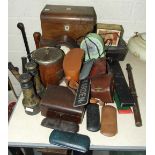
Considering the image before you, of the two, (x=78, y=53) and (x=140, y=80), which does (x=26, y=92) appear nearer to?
(x=78, y=53)

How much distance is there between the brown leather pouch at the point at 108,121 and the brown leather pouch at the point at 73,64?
161 mm

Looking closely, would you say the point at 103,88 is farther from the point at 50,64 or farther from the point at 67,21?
the point at 67,21

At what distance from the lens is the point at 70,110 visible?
0.81 meters

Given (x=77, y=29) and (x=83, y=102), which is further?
(x=77, y=29)

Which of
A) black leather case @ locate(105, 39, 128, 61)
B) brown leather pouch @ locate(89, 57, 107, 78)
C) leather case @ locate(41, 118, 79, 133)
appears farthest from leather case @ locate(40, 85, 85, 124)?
black leather case @ locate(105, 39, 128, 61)

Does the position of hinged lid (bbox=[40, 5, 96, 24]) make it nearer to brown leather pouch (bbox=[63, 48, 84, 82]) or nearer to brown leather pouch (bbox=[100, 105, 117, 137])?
brown leather pouch (bbox=[63, 48, 84, 82])

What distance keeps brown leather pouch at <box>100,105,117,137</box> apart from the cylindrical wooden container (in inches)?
8.6

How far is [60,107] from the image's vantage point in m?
0.82

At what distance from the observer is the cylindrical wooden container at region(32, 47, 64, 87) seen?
0.89 metres

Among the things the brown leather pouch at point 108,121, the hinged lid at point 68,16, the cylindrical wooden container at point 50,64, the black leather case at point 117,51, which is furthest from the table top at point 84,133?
the hinged lid at point 68,16

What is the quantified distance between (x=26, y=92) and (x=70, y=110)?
0.54 feet
